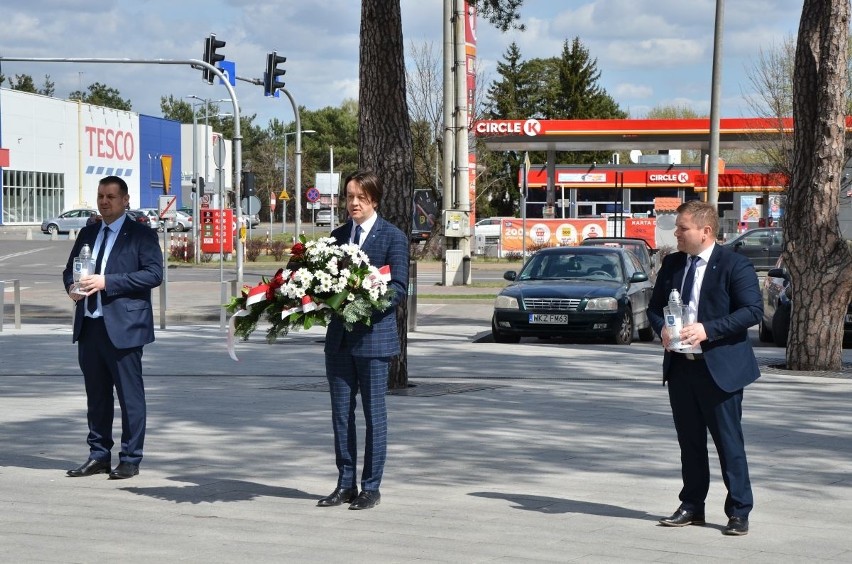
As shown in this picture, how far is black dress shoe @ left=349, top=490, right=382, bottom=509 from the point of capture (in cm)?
740

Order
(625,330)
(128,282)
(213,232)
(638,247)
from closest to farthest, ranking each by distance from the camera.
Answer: (128,282) < (625,330) < (638,247) < (213,232)

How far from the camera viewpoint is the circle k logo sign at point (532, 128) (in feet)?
181

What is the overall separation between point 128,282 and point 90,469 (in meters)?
1.22

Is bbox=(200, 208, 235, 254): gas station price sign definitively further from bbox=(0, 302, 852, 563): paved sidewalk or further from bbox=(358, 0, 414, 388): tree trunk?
bbox=(358, 0, 414, 388): tree trunk

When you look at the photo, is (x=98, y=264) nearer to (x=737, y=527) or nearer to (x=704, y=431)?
(x=704, y=431)

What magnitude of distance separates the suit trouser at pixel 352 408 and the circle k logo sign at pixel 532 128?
48153 millimetres

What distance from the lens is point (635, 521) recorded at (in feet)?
23.4

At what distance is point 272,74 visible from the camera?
34031 mm

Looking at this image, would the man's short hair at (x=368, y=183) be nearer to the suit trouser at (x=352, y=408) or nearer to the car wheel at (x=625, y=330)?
the suit trouser at (x=352, y=408)

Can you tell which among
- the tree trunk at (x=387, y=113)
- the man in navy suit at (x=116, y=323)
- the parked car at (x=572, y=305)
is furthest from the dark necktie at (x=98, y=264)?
the parked car at (x=572, y=305)

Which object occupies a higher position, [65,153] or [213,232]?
[65,153]

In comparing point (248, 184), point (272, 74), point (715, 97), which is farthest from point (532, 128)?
point (715, 97)

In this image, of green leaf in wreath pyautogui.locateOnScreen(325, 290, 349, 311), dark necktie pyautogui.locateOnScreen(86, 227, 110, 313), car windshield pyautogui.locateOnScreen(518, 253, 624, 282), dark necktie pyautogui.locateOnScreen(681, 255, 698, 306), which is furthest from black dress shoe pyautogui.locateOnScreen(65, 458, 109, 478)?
car windshield pyautogui.locateOnScreen(518, 253, 624, 282)

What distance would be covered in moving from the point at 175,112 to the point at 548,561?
16141 cm
